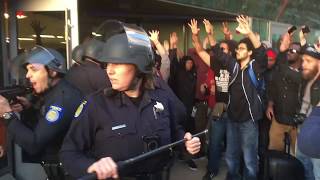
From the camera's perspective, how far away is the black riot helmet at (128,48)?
2.35m

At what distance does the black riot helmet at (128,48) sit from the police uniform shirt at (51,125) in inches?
22.4

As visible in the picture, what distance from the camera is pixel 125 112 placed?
2.37 m

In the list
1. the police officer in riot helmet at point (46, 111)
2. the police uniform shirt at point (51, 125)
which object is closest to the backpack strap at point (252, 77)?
the police officer in riot helmet at point (46, 111)

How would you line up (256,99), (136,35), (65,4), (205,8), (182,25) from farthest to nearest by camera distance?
(182,25) < (205,8) < (256,99) < (65,4) < (136,35)

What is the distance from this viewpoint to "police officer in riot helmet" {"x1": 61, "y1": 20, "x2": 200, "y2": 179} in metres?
2.29

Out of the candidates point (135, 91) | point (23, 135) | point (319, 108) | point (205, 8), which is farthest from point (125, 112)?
point (205, 8)

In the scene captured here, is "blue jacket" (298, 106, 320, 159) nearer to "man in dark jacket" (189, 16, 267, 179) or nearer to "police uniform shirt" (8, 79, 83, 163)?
"police uniform shirt" (8, 79, 83, 163)

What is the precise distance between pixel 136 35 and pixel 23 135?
3.21ft

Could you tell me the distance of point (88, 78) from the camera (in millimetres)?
3689

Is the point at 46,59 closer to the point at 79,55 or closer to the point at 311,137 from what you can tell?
the point at 79,55

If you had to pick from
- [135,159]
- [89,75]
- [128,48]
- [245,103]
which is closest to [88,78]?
[89,75]

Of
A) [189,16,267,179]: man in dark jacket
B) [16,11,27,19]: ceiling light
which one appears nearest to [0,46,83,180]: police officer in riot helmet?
[16,11,27,19]: ceiling light

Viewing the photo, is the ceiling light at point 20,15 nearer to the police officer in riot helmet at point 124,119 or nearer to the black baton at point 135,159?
the police officer in riot helmet at point 124,119

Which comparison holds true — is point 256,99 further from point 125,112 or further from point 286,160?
point 125,112
